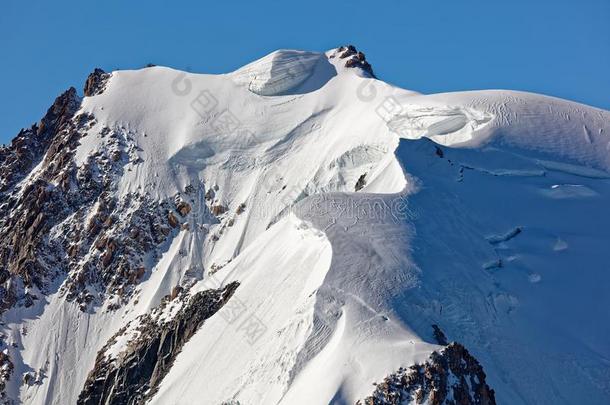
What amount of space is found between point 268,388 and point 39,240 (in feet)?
115

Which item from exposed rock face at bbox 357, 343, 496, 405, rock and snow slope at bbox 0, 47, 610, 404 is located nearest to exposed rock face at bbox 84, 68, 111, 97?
rock and snow slope at bbox 0, 47, 610, 404

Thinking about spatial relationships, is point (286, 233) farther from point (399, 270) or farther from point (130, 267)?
point (130, 267)

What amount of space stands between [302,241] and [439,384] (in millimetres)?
18470

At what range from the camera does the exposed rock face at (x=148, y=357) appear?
79312 mm

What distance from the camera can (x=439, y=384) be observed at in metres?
61.0

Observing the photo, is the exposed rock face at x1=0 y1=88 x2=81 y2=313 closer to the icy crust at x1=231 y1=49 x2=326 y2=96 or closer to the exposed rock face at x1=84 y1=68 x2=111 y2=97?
the exposed rock face at x1=84 y1=68 x2=111 y2=97

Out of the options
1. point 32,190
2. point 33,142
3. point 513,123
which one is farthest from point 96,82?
point 513,123

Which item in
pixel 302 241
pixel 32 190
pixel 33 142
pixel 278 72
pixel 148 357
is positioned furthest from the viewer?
pixel 278 72

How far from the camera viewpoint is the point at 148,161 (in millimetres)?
101250

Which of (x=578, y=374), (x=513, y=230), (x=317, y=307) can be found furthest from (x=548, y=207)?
(x=317, y=307)

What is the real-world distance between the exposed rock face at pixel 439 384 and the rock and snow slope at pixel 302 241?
0.12m

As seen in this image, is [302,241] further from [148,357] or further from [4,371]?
[4,371]

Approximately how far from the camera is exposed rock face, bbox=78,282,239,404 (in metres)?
79.3

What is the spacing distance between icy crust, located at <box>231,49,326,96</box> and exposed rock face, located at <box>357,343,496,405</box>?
4894 centimetres
